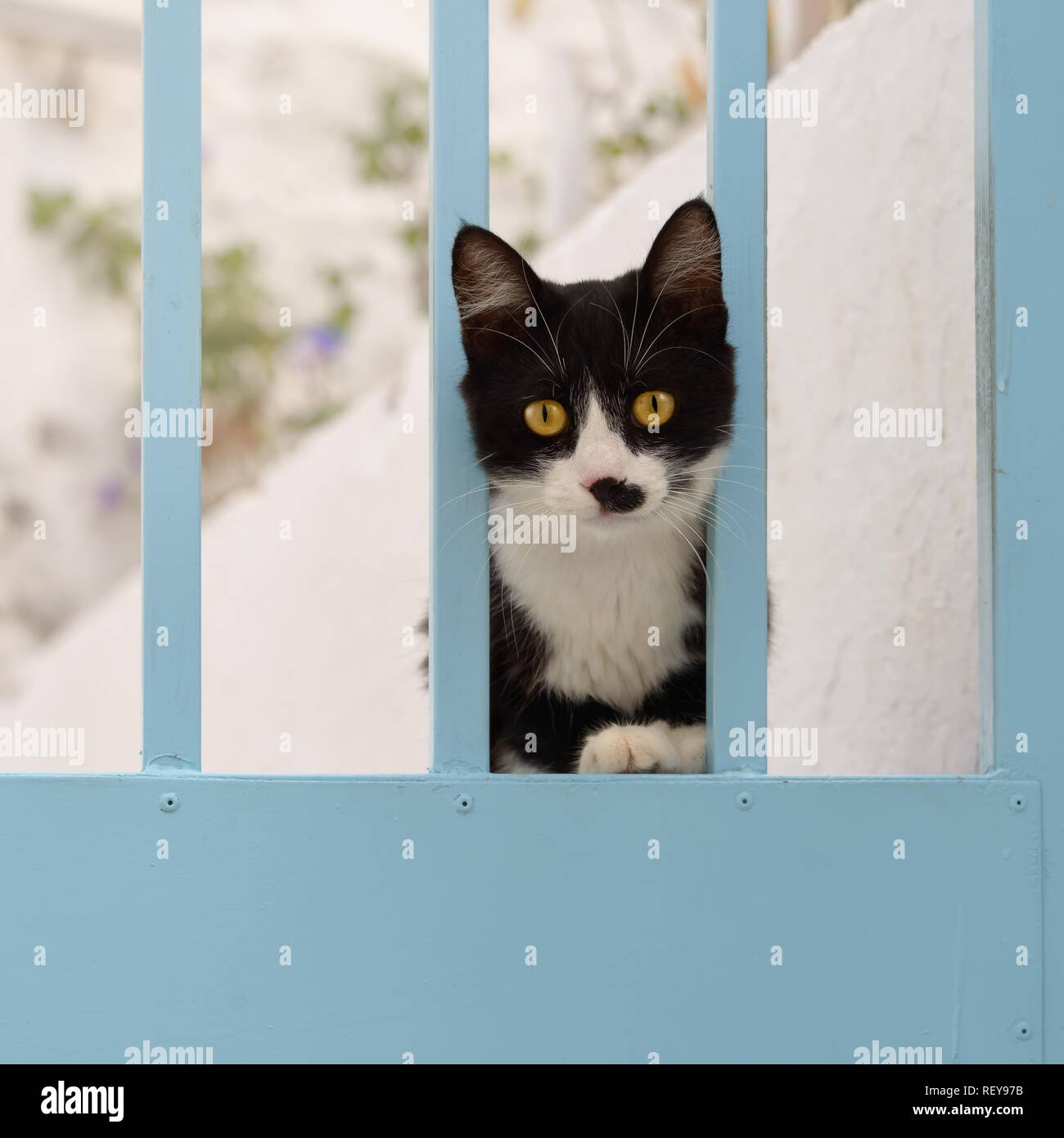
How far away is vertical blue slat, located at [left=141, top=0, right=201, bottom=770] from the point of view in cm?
Result: 117

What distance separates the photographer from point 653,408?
1.29 metres

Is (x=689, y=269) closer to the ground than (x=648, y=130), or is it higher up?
closer to the ground

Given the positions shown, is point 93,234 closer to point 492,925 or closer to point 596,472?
point 596,472

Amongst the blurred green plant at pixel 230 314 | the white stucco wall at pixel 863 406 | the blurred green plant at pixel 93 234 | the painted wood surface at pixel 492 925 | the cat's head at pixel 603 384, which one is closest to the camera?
the painted wood surface at pixel 492 925

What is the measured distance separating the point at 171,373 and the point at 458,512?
35 centimetres

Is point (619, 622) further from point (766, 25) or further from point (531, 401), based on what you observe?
point (766, 25)

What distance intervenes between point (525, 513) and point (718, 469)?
24 cm

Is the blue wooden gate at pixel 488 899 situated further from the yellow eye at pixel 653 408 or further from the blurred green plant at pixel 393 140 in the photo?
the blurred green plant at pixel 393 140

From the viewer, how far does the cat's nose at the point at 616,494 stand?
122 cm

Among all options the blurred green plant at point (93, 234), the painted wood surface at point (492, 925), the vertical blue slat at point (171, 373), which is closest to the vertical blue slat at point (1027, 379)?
the painted wood surface at point (492, 925)

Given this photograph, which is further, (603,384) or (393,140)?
(393,140)

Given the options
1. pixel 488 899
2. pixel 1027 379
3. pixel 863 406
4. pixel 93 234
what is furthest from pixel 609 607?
pixel 93 234

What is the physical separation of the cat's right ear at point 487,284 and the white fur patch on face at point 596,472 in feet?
0.54

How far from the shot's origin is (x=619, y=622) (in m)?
1.39
